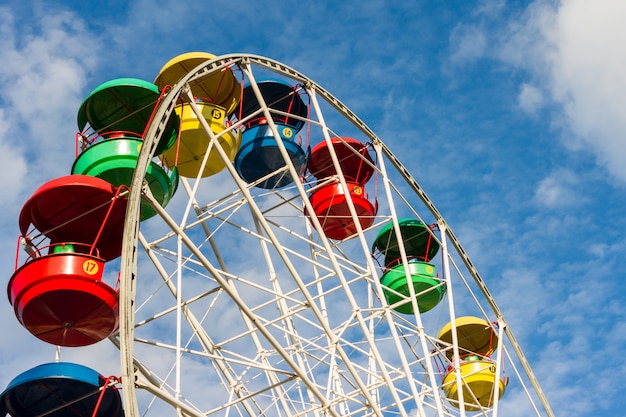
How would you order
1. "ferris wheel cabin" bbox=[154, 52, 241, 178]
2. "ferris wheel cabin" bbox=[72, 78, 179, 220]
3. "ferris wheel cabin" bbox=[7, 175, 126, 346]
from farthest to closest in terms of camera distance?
"ferris wheel cabin" bbox=[154, 52, 241, 178] < "ferris wheel cabin" bbox=[72, 78, 179, 220] < "ferris wheel cabin" bbox=[7, 175, 126, 346]

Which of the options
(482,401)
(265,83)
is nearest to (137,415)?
(265,83)

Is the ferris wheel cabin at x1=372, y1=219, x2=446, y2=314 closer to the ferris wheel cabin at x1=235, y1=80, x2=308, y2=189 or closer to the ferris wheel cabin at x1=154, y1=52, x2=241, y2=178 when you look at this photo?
the ferris wheel cabin at x1=235, y1=80, x2=308, y2=189

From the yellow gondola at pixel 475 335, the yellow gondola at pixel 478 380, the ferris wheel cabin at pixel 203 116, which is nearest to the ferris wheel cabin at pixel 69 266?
the ferris wheel cabin at pixel 203 116

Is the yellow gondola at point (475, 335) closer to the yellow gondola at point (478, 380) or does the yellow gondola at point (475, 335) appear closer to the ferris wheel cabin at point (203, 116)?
the yellow gondola at point (478, 380)

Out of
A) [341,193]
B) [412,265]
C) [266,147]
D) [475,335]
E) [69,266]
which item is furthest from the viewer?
[475,335]

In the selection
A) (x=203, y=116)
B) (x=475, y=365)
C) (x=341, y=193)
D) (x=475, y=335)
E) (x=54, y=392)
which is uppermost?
(x=341, y=193)

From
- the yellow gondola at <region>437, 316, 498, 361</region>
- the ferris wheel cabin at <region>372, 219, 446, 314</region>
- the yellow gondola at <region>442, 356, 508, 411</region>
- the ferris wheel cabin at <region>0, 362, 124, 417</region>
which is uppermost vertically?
the ferris wheel cabin at <region>372, 219, 446, 314</region>

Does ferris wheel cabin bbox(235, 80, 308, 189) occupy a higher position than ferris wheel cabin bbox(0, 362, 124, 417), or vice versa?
ferris wheel cabin bbox(235, 80, 308, 189)

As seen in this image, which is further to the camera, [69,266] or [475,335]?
[475,335]

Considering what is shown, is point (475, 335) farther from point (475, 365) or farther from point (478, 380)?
point (478, 380)

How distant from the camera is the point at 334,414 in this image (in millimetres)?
12766

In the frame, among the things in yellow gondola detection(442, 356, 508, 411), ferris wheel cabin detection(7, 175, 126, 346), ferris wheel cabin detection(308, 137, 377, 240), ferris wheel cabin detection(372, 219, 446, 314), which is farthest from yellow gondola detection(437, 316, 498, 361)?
ferris wheel cabin detection(7, 175, 126, 346)

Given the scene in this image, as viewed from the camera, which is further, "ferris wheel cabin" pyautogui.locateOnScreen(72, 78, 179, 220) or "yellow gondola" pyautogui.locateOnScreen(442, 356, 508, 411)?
"yellow gondola" pyautogui.locateOnScreen(442, 356, 508, 411)

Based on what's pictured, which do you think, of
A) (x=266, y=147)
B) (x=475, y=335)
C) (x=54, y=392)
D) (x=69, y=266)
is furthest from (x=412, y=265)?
(x=69, y=266)
